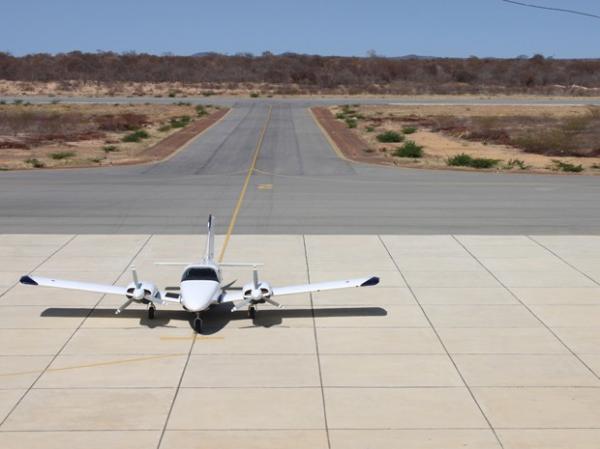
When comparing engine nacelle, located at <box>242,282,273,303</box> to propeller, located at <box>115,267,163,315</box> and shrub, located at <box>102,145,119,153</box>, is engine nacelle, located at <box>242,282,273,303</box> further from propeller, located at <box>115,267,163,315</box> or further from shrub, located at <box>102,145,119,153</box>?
shrub, located at <box>102,145,119,153</box>

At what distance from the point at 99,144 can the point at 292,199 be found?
1294 inches

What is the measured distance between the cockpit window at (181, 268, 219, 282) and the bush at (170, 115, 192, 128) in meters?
64.2

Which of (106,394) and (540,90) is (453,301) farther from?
(540,90)

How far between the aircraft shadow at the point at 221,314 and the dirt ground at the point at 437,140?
3267 cm

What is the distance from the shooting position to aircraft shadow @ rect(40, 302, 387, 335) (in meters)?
21.8

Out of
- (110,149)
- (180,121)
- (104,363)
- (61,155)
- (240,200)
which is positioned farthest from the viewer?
(180,121)

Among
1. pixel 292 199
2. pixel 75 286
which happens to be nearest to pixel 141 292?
pixel 75 286

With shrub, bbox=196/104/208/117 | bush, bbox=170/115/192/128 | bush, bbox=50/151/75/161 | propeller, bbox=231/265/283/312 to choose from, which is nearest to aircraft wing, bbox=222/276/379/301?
propeller, bbox=231/265/283/312

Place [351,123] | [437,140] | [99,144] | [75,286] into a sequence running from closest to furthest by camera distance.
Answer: [75,286] → [99,144] → [437,140] → [351,123]

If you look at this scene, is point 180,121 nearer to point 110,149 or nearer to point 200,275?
point 110,149

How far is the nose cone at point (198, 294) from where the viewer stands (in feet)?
66.2

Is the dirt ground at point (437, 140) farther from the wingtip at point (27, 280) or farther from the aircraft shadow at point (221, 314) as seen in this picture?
the wingtip at point (27, 280)

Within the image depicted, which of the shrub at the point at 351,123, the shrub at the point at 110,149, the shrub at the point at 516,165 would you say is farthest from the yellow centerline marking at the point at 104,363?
the shrub at the point at 351,123

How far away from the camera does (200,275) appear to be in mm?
21203
